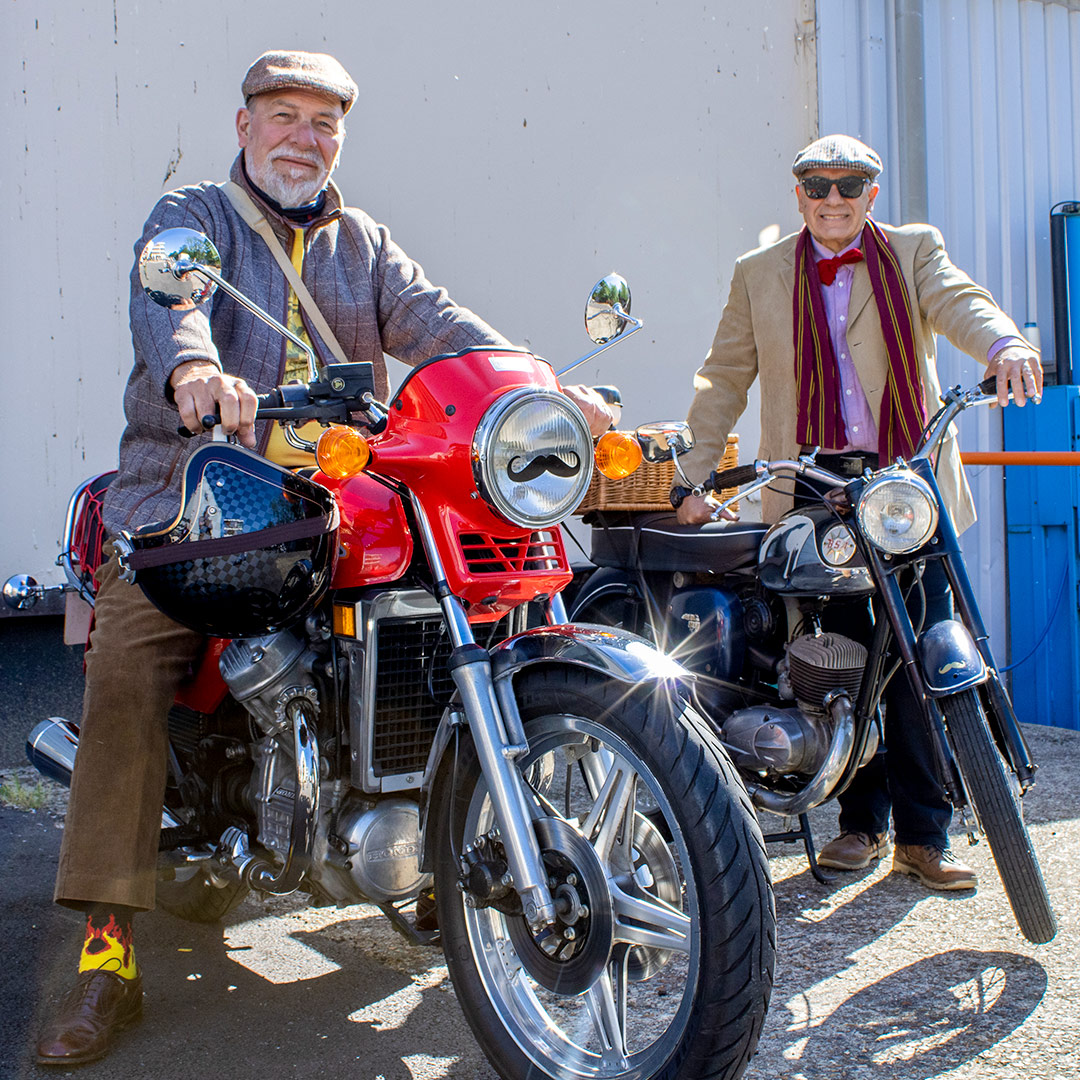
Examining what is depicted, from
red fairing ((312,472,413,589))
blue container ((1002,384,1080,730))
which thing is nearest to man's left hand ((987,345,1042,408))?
red fairing ((312,472,413,589))

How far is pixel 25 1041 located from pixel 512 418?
1.53 metres

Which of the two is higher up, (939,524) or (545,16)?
(545,16)

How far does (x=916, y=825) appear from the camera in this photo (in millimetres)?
3250

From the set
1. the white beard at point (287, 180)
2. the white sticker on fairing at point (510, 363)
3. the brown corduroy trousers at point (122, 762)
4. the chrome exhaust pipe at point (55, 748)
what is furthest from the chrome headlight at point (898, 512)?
the chrome exhaust pipe at point (55, 748)

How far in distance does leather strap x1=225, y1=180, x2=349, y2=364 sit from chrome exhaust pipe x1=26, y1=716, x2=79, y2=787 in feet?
3.38

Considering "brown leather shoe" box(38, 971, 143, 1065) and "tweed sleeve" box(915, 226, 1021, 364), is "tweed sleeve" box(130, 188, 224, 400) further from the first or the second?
"tweed sleeve" box(915, 226, 1021, 364)

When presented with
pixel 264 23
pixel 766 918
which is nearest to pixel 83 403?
pixel 264 23

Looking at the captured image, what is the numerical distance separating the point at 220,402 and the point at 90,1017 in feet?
4.03

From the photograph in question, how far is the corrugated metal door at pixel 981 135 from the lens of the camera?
5.86 meters

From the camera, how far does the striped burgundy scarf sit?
10.9ft

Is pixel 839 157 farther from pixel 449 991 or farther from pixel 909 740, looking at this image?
pixel 449 991

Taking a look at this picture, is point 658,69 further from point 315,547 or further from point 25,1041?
point 25,1041

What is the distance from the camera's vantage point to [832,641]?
296 centimetres

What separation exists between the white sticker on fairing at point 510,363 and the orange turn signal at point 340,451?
29 centimetres
